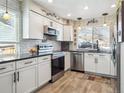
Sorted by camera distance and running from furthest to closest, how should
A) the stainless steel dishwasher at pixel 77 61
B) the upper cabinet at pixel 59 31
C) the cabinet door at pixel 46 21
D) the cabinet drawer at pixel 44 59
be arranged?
the stainless steel dishwasher at pixel 77 61 → the upper cabinet at pixel 59 31 → the cabinet door at pixel 46 21 → the cabinet drawer at pixel 44 59

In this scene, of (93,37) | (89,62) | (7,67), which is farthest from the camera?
(93,37)

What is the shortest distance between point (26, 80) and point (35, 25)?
5.22 feet

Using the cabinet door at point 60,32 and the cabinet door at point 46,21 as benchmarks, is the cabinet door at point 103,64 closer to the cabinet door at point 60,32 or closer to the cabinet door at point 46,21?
the cabinet door at point 60,32

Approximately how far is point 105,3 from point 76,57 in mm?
2511

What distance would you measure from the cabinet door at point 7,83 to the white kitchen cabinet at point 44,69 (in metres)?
0.88

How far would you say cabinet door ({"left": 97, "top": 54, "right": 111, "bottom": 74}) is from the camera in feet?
13.3

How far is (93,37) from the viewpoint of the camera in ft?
16.6

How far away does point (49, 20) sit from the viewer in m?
3.92

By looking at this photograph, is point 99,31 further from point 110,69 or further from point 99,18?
point 110,69

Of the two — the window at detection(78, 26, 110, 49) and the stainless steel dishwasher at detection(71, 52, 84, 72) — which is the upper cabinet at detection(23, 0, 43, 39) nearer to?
the stainless steel dishwasher at detection(71, 52, 84, 72)

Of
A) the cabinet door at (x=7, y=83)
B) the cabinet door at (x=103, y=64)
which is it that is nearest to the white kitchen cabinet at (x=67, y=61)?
the cabinet door at (x=103, y=64)

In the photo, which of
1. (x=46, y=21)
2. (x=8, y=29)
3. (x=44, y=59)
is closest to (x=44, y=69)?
(x=44, y=59)

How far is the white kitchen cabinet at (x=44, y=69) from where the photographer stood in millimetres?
2835

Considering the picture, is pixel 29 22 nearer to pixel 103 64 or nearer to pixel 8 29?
pixel 8 29
